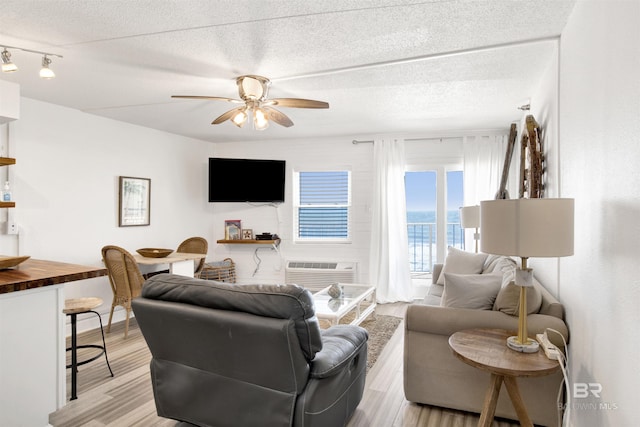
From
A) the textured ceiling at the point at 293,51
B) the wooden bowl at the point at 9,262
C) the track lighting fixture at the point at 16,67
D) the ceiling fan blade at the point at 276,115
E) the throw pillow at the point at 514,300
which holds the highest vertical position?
the textured ceiling at the point at 293,51

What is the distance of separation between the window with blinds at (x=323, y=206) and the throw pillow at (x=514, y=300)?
3.54m

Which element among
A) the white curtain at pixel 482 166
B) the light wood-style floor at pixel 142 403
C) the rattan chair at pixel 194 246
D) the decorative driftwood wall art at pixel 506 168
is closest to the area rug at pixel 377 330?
the light wood-style floor at pixel 142 403

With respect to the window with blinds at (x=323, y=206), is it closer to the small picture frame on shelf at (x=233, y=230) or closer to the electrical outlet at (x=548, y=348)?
the small picture frame on shelf at (x=233, y=230)

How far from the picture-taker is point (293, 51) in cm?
276

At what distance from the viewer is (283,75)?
325 cm

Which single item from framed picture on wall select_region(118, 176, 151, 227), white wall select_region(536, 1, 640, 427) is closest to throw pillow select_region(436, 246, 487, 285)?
white wall select_region(536, 1, 640, 427)

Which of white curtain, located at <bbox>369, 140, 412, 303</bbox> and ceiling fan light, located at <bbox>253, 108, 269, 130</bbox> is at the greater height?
ceiling fan light, located at <bbox>253, 108, 269, 130</bbox>

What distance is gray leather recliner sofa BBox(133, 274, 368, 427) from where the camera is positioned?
1830 millimetres

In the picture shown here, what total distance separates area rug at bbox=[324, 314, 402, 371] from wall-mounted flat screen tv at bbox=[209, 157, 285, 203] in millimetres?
2330

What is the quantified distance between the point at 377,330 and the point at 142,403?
2.43 m

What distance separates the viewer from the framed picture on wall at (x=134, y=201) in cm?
482

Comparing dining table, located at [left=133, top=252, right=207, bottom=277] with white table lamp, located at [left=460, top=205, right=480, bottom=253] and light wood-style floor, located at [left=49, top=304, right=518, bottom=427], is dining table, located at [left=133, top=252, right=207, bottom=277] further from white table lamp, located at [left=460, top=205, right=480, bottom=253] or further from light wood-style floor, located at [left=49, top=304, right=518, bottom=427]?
white table lamp, located at [left=460, top=205, right=480, bottom=253]

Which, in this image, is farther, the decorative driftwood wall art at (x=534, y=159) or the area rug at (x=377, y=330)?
the area rug at (x=377, y=330)

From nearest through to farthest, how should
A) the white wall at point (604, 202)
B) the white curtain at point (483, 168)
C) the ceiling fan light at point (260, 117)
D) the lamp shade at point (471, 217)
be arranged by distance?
the white wall at point (604, 202)
the ceiling fan light at point (260, 117)
the lamp shade at point (471, 217)
the white curtain at point (483, 168)
